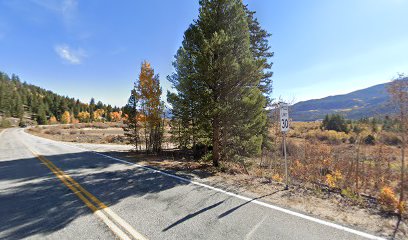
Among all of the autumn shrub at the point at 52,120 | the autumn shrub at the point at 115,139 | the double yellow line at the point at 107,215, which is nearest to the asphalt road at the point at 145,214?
the double yellow line at the point at 107,215

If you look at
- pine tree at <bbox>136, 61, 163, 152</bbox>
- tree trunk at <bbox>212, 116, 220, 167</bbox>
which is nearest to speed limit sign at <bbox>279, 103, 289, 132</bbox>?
tree trunk at <bbox>212, 116, 220, 167</bbox>

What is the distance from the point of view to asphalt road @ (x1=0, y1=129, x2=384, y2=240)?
394 cm

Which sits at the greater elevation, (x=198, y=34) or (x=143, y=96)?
(x=198, y=34)

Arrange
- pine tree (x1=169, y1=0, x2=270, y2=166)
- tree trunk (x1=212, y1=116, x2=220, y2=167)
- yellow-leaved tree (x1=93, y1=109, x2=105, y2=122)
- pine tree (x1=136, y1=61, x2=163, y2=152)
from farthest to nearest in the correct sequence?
yellow-leaved tree (x1=93, y1=109, x2=105, y2=122) < pine tree (x1=136, y1=61, x2=163, y2=152) < tree trunk (x1=212, y1=116, x2=220, y2=167) < pine tree (x1=169, y1=0, x2=270, y2=166)

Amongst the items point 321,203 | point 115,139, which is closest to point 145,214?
point 321,203

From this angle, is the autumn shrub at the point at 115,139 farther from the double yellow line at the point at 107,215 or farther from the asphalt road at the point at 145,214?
the double yellow line at the point at 107,215

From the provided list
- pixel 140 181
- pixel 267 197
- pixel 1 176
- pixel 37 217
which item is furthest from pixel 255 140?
pixel 1 176

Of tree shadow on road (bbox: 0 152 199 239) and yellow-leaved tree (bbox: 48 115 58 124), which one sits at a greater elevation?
yellow-leaved tree (bbox: 48 115 58 124)

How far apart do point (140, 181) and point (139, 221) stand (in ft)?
10.9

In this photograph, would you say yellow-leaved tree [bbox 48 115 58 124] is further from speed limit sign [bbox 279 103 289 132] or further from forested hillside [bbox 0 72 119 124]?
speed limit sign [bbox 279 103 289 132]

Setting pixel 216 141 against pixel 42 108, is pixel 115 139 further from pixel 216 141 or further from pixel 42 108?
pixel 42 108

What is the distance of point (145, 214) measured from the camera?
15.7 ft

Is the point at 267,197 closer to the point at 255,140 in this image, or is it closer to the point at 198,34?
the point at 255,140

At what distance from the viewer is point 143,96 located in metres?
17.3
